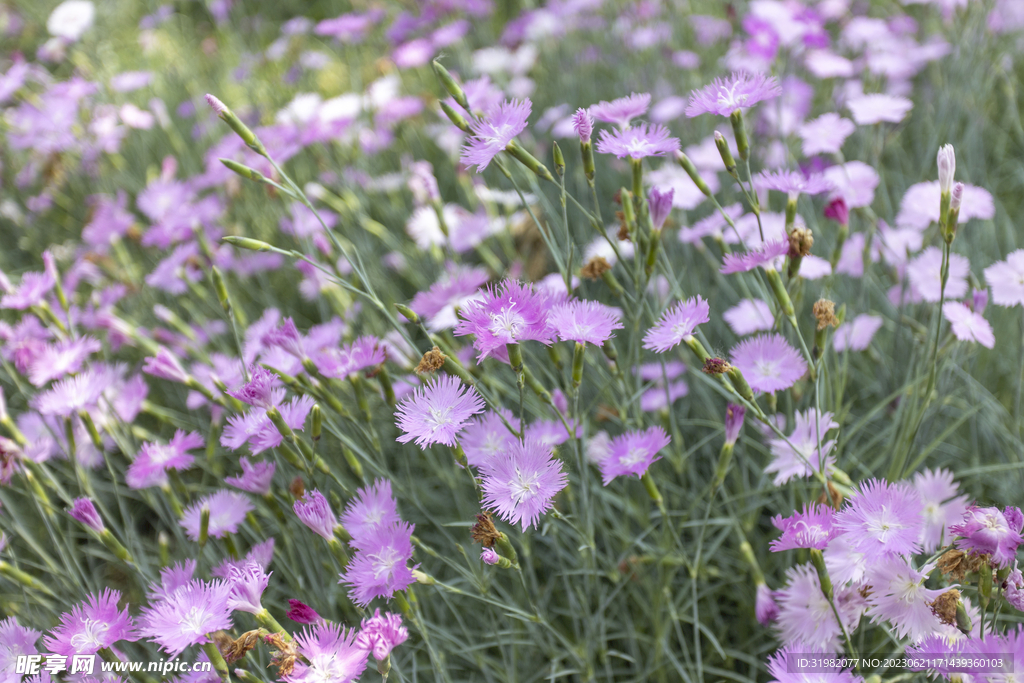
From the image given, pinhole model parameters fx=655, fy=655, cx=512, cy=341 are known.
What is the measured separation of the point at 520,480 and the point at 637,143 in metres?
0.66

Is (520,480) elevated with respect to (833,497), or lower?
elevated

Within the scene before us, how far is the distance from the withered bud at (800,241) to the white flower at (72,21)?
3700 mm

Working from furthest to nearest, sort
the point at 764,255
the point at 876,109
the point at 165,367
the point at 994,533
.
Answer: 1. the point at 876,109
2. the point at 165,367
3. the point at 764,255
4. the point at 994,533

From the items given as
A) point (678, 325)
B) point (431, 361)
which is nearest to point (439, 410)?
point (431, 361)

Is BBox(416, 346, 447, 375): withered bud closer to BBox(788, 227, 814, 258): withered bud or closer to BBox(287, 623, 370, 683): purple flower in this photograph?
BBox(287, 623, 370, 683): purple flower

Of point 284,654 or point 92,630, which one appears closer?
point 284,654

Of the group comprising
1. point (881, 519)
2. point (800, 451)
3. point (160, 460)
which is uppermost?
point (881, 519)

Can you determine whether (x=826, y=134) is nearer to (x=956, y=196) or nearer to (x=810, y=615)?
(x=956, y=196)

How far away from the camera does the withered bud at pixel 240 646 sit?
40.3 inches

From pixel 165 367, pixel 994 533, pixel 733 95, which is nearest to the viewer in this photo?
pixel 994 533

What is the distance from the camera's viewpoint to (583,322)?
1.09 meters

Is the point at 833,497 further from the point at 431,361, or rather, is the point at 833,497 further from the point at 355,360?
the point at 355,360

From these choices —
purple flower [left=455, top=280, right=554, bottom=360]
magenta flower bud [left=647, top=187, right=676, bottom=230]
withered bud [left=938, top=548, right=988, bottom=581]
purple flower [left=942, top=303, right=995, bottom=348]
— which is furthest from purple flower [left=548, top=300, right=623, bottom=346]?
purple flower [left=942, top=303, right=995, bottom=348]

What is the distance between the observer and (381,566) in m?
1.05
